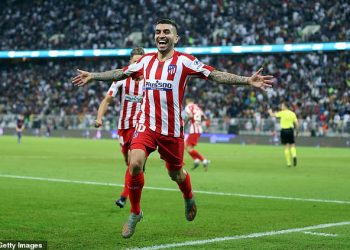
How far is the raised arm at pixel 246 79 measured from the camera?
8039 mm

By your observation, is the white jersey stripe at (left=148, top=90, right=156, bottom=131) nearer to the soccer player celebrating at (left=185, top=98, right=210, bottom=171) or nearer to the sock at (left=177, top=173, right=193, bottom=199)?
the sock at (left=177, top=173, right=193, bottom=199)

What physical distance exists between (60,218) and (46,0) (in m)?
55.7

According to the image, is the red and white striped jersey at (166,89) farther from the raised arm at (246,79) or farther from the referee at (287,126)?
the referee at (287,126)

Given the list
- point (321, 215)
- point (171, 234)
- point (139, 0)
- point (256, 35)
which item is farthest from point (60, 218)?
point (139, 0)

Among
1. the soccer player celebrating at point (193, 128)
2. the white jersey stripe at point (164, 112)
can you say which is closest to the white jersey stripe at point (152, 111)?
the white jersey stripe at point (164, 112)

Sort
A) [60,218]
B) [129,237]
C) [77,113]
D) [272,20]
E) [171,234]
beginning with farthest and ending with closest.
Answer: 1. [77,113]
2. [272,20]
3. [60,218]
4. [171,234]
5. [129,237]

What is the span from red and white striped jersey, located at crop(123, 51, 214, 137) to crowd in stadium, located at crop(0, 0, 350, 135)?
31887mm

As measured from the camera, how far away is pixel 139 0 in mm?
58406

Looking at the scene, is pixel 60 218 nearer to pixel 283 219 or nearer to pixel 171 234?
pixel 171 234

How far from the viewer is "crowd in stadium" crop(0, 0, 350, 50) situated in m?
47.4

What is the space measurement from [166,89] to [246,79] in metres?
1.04

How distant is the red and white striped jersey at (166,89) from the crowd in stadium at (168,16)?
37.8m

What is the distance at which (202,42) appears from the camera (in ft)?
171

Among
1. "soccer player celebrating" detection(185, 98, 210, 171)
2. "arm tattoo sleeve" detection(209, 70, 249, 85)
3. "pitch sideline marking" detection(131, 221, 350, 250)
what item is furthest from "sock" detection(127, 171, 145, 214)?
"soccer player celebrating" detection(185, 98, 210, 171)
